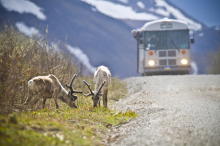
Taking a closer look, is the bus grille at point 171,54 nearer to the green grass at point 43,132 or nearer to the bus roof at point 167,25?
the bus roof at point 167,25

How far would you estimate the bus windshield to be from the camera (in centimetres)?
1727

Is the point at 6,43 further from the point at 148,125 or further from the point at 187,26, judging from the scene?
the point at 187,26

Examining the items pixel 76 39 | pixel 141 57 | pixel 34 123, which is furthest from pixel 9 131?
pixel 76 39

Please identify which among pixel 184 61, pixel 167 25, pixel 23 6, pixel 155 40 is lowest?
pixel 184 61

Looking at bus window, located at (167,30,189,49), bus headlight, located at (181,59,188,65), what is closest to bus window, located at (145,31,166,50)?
bus window, located at (167,30,189,49)

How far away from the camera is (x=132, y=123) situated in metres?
5.87

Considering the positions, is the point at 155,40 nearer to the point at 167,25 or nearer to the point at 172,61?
the point at 167,25

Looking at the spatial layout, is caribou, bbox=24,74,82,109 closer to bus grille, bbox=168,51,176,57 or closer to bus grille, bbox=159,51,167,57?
bus grille, bbox=159,51,167,57

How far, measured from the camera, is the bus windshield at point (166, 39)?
1727 centimetres

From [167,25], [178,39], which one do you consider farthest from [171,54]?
[167,25]

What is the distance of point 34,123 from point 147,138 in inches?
78.3

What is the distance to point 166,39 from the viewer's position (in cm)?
1741

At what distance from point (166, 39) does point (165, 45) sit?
43 centimetres

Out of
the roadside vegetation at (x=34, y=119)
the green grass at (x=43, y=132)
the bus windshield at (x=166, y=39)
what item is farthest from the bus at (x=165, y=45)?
the green grass at (x=43, y=132)
